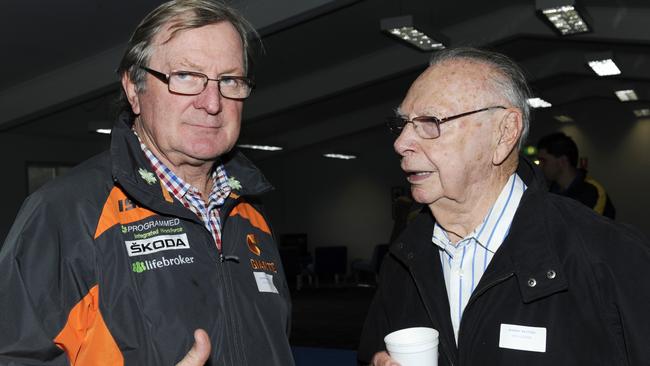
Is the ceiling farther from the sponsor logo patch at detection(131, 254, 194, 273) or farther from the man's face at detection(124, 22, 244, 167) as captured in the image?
the sponsor logo patch at detection(131, 254, 194, 273)

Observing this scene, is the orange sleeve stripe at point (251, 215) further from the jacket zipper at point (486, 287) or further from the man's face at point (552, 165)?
the man's face at point (552, 165)

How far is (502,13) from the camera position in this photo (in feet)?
28.5

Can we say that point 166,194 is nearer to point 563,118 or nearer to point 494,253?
point 494,253

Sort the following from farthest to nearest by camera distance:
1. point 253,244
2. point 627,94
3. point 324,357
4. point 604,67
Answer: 1. point 627,94
2. point 604,67
3. point 324,357
4. point 253,244

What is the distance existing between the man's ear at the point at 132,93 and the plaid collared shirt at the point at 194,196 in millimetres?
99

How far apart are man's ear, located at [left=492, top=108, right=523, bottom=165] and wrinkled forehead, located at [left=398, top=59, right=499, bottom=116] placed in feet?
0.22

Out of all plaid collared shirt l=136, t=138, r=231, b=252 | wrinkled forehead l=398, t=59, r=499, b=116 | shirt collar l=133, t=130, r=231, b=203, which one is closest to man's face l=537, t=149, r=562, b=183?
wrinkled forehead l=398, t=59, r=499, b=116

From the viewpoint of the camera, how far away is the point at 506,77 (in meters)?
1.80

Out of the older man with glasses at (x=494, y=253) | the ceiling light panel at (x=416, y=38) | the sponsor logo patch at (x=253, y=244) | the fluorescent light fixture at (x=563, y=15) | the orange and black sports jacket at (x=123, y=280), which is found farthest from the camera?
the ceiling light panel at (x=416, y=38)

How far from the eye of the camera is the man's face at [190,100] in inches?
65.9

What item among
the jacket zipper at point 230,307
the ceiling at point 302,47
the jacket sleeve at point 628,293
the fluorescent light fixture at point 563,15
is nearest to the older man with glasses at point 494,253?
the jacket sleeve at point 628,293

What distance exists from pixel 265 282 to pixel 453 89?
29.6 inches

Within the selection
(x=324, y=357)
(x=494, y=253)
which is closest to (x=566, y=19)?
(x=324, y=357)

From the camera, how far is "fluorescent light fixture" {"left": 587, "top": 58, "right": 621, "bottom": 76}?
9109 millimetres
